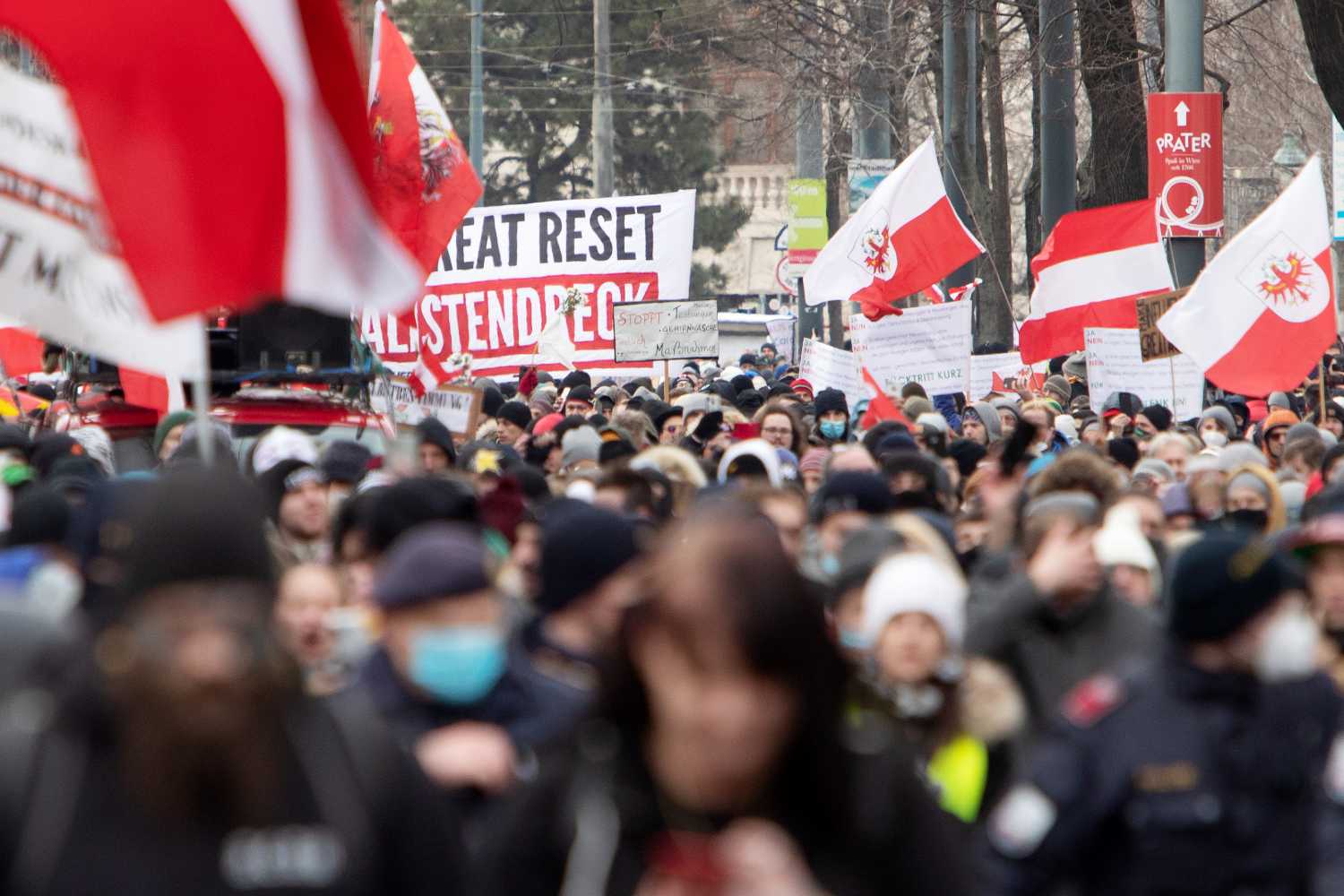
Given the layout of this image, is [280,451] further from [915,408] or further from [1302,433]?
[915,408]

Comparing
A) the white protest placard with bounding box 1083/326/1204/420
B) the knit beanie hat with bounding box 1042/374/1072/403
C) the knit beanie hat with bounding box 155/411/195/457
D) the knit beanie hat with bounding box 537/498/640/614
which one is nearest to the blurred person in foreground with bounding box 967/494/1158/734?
the knit beanie hat with bounding box 537/498/640/614

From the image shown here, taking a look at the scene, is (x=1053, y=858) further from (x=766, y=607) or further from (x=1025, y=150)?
(x=1025, y=150)

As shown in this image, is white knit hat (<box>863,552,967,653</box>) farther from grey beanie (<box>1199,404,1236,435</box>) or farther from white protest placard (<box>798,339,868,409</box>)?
white protest placard (<box>798,339,868,409</box>)

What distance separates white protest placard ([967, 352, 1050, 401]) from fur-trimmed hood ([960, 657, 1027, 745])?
15.7m

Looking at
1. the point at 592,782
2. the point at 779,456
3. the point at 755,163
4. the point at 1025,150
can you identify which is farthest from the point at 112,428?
the point at 755,163

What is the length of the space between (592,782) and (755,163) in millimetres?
80887

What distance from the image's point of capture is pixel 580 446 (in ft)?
34.7

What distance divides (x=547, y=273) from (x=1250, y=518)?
11.3 m

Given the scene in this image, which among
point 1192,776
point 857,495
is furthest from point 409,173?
point 1192,776

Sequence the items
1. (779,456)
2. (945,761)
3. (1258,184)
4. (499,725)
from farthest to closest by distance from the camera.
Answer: (1258,184) → (779,456) → (945,761) → (499,725)

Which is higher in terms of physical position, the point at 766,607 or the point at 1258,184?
the point at 1258,184

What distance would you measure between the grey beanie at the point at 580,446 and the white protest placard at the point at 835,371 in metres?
6.30

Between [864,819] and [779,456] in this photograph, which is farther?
[779,456]

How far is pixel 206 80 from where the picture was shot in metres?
6.36
